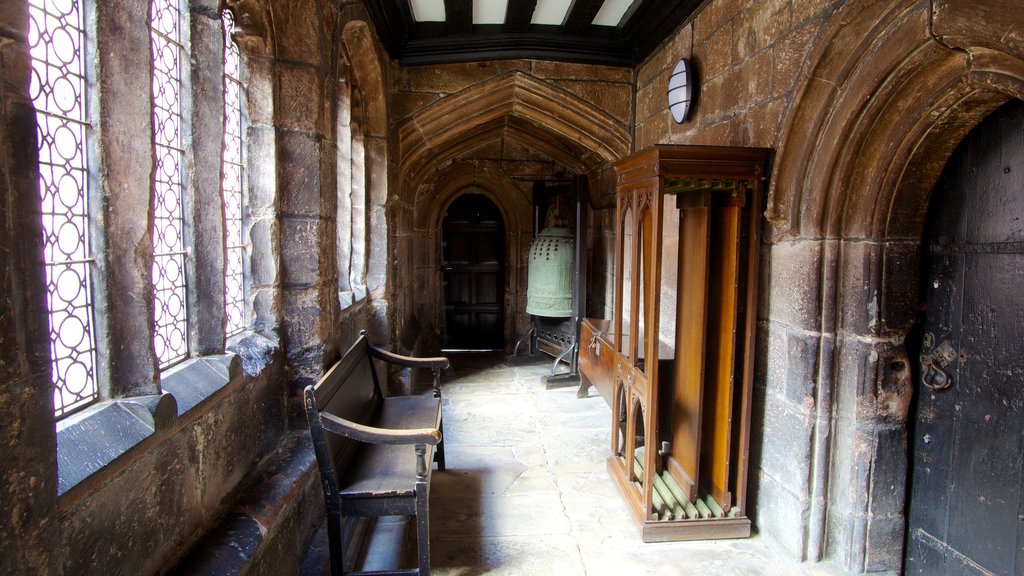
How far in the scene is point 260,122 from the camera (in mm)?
2525

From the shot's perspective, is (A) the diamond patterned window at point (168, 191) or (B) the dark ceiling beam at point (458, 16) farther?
(B) the dark ceiling beam at point (458, 16)

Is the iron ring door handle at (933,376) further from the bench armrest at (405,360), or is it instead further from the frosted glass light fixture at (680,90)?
the bench armrest at (405,360)

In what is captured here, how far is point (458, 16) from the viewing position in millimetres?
3957

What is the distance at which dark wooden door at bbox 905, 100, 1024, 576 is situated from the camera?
1.76 meters

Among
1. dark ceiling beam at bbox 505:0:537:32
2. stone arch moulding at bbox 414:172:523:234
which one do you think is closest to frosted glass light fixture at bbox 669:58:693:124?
dark ceiling beam at bbox 505:0:537:32

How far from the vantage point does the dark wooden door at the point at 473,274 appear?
730 cm

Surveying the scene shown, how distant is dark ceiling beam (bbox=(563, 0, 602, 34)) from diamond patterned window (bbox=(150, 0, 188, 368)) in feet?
8.16

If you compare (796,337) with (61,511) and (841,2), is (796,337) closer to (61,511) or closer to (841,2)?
(841,2)

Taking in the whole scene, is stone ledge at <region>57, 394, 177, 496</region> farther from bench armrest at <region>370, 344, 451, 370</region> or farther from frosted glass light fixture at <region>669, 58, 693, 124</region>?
frosted glass light fixture at <region>669, 58, 693, 124</region>

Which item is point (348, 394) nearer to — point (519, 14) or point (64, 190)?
point (64, 190)

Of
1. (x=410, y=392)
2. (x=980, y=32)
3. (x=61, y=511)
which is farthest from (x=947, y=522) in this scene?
(x=410, y=392)

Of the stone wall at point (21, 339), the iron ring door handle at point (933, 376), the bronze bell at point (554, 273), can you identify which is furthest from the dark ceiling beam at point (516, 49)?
the stone wall at point (21, 339)

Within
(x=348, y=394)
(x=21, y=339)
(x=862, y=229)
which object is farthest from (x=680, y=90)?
(x=21, y=339)

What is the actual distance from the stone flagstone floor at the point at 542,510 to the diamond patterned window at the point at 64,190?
50.7 inches
